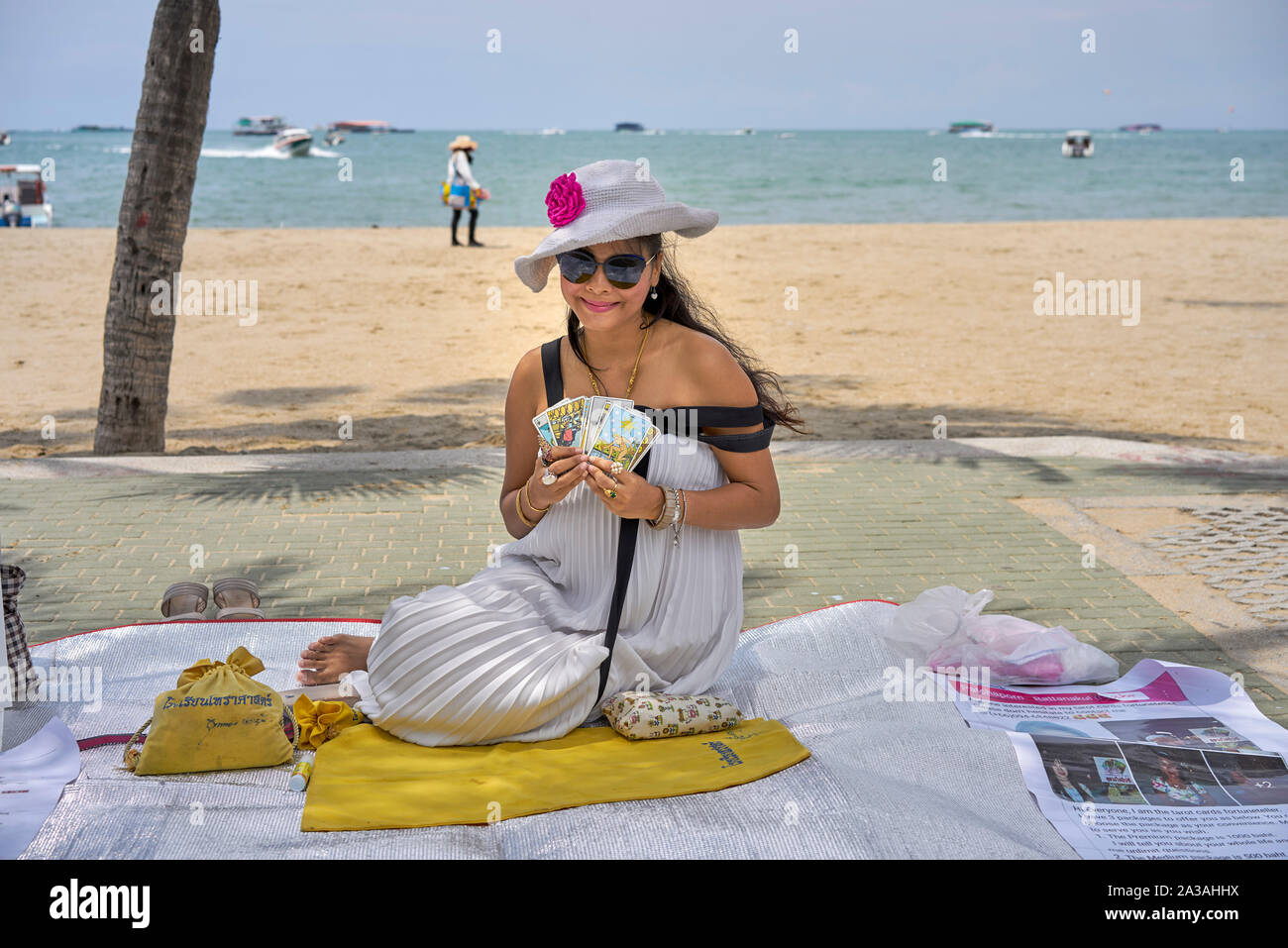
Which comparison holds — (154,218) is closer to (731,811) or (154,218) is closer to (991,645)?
(991,645)

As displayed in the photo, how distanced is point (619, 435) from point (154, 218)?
489cm

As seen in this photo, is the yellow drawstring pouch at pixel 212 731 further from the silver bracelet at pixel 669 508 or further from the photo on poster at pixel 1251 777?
the photo on poster at pixel 1251 777

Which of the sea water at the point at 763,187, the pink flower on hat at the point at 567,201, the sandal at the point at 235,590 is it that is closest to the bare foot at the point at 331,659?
the sandal at the point at 235,590

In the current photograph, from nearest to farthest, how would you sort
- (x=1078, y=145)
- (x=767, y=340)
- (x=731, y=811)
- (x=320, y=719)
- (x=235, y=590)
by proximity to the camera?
1. (x=731, y=811)
2. (x=320, y=719)
3. (x=235, y=590)
4. (x=767, y=340)
5. (x=1078, y=145)

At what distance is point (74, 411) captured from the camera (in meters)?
8.90

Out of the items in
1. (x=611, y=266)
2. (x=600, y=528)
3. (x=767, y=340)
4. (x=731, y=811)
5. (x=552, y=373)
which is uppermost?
(x=767, y=340)

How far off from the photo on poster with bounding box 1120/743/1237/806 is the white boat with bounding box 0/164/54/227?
23936mm

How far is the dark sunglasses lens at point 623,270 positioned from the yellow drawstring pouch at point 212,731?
4.60 feet

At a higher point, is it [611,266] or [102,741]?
[611,266]

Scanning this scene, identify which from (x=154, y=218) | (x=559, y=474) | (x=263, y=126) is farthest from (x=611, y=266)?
(x=263, y=126)

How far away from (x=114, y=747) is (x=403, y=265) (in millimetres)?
15310

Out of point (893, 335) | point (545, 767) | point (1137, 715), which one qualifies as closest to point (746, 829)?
→ point (545, 767)

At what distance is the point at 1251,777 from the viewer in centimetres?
302
